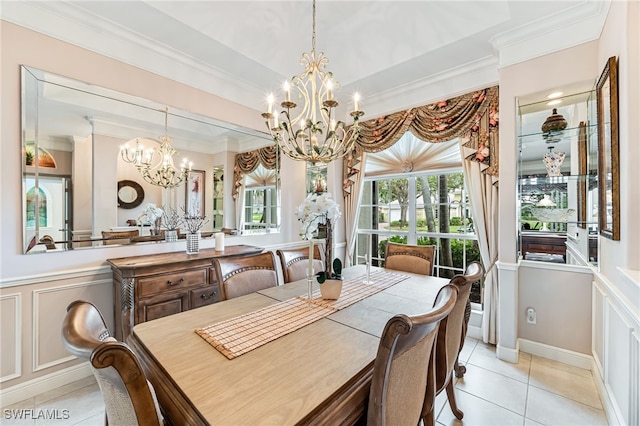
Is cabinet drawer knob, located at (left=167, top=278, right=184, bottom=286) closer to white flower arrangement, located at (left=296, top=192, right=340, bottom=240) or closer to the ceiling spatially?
white flower arrangement, located at (left=296, top=192, right=340, bottom=240)

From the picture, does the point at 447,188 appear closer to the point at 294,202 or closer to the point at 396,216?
the point at 396,216

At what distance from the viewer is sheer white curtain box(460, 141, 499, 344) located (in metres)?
2.62

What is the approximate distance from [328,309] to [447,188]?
8.10 ft

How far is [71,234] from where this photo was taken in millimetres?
2076

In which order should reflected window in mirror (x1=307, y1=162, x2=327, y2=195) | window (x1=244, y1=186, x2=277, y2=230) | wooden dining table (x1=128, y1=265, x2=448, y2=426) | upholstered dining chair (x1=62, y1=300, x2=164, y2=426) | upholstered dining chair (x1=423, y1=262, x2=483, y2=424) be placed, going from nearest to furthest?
upholstered dining chair (x1=62, y1=300, x2=164, y2=426) < wooden dining table (x1=128, y1=265, x2=448, y2=426) < upholstered dining chair (x1=423, y1=262, x2=483, y2=424) < window (x1=244, y1=186, x2=277, y2=230) < reflected window in mirror (x1=307, y1=162, x2=327, y2=195)

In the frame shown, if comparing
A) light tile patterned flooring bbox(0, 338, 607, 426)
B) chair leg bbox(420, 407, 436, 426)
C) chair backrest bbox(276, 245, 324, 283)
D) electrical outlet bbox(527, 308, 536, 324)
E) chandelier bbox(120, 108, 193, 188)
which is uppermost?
chandelier bbox(120, 108, 193, 188)

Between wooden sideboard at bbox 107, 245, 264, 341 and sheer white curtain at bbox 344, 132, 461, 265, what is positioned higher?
sheer white curtain at bbox 344, 132, 461, 265

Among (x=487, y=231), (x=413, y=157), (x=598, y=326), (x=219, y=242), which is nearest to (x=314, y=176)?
(x=413, y=157)

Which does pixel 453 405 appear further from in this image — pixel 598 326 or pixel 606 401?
pixel 598 326

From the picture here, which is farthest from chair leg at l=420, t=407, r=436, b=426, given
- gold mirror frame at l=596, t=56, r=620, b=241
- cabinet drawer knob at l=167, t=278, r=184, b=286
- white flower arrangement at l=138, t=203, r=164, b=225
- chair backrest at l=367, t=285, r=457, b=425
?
white flower arrangement at l=138, t=203, r=164, b=225

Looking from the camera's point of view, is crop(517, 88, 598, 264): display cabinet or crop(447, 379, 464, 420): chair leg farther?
crop(517, 88, 598, 264): display cabinet

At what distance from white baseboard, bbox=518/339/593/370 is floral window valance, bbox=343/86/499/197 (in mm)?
1605

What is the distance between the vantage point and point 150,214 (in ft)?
8.31

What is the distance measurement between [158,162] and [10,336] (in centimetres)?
164
